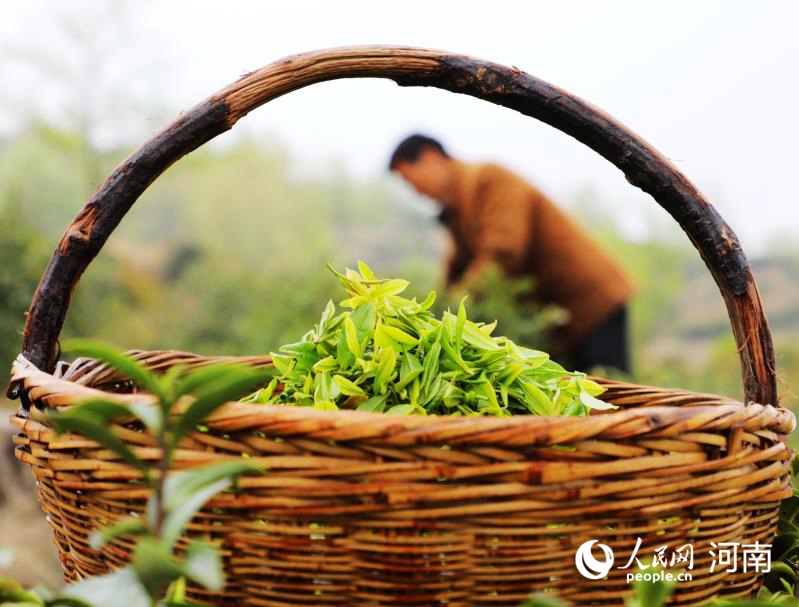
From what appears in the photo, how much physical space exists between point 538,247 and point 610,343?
546 mm

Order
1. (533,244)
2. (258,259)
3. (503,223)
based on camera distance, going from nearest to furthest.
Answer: (503,223) < (533,244) < (258,259)

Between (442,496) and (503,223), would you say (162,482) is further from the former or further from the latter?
(503,223)

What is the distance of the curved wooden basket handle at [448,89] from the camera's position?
76 cm

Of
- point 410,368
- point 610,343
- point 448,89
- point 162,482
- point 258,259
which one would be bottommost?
point 162,482

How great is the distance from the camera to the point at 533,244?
3.62m

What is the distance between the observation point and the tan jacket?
3.46 metres

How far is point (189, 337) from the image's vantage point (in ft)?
14.6

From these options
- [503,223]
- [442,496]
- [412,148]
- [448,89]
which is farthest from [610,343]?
[442,496]

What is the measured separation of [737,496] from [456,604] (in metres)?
0.24

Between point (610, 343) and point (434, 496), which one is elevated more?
point (610, 343)

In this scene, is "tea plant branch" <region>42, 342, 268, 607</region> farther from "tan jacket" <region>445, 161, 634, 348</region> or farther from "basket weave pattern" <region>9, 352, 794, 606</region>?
"tan jacket" <region>445, 161, 634, 348</region>

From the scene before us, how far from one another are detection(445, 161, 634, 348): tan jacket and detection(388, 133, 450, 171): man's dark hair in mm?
157

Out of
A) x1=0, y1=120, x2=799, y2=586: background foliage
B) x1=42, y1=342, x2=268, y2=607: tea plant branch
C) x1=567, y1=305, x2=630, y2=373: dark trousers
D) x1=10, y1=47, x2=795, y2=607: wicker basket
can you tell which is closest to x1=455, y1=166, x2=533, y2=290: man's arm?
x1=0, y1=120, x2=799, y2=586: background foliage

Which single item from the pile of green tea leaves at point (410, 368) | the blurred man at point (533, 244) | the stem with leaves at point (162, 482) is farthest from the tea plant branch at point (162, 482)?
the blurred man at point (533, 244)
